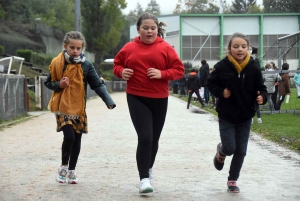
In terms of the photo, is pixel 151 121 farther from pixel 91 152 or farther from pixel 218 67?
pixel 91 152

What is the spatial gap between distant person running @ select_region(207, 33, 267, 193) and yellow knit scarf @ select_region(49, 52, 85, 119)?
4.81 feet

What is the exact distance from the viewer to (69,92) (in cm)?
693

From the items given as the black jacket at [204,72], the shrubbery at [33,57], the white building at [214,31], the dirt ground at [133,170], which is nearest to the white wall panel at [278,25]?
the white building at [214,31]

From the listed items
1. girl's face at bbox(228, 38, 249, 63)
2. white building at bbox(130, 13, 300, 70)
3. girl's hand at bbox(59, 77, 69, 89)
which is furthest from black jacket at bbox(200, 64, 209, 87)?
white building at bbox(130, 13, 300, 70)

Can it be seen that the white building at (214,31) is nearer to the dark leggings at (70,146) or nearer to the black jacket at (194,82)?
the black jacket at (194,82)

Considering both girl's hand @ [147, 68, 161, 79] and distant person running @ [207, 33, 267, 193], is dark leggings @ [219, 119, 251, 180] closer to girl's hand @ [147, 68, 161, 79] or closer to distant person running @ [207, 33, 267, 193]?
distant person running @ [207, 33, 267, 193]

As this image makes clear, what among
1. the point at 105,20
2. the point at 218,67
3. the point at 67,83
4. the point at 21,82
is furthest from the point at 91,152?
the point at 105,20

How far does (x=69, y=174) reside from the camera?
708 centimetres

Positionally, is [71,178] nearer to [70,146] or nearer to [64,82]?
[70,146]

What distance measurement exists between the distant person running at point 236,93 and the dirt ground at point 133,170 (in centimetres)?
53

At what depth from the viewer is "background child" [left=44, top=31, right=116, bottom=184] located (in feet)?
22.6

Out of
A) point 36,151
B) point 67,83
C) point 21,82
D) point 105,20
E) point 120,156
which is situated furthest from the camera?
point 105,20

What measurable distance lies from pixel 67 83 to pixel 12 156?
333 centimetres

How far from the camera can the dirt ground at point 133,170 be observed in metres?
6.47
